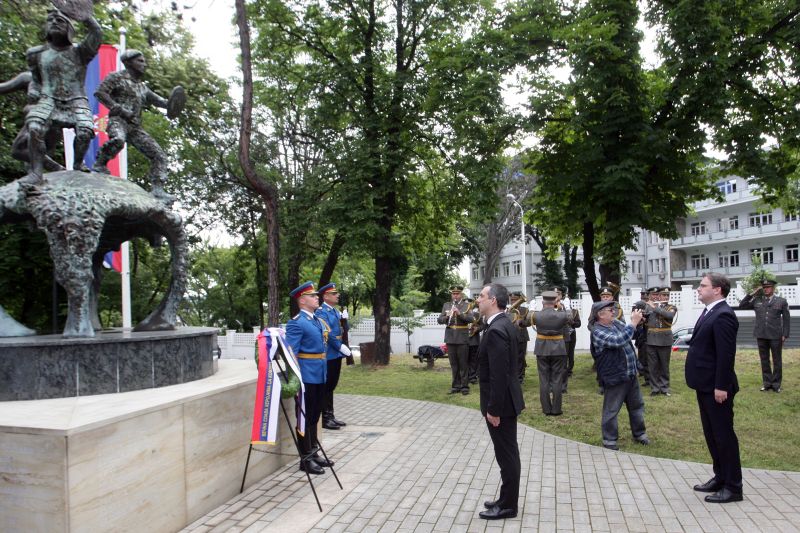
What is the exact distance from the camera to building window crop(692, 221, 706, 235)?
52281mm

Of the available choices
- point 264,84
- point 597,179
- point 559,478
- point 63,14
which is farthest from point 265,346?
point 264,84

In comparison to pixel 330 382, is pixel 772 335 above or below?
above

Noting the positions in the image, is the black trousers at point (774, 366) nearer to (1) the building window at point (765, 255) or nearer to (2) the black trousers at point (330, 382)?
(2) the black trousers at point (330, 382)

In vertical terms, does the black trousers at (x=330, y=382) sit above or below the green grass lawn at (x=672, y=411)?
above

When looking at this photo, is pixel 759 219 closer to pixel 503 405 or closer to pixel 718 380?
pixel 718 380

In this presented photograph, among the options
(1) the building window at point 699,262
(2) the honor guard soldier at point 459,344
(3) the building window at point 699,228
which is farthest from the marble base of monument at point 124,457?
(3) the building window at point 699,228

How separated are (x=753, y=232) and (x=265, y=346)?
5132 centimetres

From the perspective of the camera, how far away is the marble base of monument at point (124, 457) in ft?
12.3

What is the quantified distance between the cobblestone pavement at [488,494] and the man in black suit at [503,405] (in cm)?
18

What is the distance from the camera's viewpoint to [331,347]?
332 inches

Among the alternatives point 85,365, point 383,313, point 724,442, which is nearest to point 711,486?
point 724,442

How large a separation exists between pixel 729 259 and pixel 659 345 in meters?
46.1

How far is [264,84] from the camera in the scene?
20.6 meters

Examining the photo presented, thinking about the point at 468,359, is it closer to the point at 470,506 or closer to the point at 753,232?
the point at 470,506
